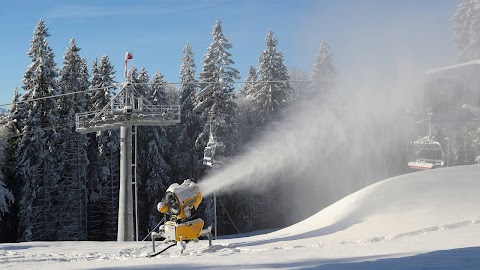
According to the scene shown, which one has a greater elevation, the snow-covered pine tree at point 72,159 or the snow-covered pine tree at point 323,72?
the snow-covered pine tree at point 323,72

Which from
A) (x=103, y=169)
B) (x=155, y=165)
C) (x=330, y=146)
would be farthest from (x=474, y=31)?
(x=103, y=169)

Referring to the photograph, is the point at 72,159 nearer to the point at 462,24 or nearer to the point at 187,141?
the point at 187,141

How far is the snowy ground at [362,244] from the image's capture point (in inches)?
382

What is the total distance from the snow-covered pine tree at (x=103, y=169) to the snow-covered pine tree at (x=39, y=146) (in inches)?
200

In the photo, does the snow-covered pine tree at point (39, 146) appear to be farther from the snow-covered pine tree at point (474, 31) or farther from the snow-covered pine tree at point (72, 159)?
the snow-covered pine tree at point (474, 31)

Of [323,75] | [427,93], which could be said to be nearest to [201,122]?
[323,75]

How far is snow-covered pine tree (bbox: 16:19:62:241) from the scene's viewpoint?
42844 millimetres

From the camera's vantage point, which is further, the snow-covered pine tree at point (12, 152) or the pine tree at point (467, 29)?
the snow-covered pine tree at point (12, 152)

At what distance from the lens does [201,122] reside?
166 ft

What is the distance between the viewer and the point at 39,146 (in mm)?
43469

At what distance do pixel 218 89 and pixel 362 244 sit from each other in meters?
37.6

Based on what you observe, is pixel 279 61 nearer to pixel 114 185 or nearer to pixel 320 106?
pixel 320 106

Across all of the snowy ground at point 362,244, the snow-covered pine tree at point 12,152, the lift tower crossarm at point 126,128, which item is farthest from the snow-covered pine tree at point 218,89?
the snowy ground at point 362,244

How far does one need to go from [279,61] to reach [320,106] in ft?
25.0
